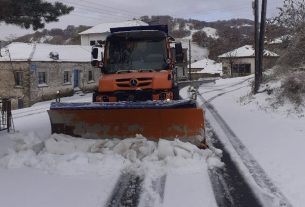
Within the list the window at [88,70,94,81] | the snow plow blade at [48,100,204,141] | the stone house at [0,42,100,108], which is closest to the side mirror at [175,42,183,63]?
the snow plow blade at [48,100,204,141]

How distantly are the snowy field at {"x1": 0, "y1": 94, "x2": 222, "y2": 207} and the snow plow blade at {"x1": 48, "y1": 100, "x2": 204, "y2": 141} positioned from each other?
0.26 m

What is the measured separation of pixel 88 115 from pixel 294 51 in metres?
10.8

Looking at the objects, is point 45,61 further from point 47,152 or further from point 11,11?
point 47,152

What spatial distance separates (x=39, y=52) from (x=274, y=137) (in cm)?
2912

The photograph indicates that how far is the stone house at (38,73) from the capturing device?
1313 inches

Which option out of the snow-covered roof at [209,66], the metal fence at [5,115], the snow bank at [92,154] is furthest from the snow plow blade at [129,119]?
the snow-covered roof at [209,66]

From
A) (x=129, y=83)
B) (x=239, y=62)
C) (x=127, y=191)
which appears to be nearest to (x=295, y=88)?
(x=129, y=83)

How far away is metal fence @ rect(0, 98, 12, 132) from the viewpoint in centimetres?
→ 1279

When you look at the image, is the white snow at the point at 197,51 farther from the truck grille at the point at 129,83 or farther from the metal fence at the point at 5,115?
the truck grille at the point at 129,83

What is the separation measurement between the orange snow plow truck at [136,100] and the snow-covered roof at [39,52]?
78.1 ft

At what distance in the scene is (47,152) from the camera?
27.2ft

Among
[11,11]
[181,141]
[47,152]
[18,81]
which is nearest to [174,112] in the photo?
[181,141]

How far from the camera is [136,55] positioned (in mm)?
10758

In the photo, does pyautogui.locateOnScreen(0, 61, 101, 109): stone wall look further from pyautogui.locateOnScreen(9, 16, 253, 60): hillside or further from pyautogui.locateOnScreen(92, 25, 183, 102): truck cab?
pyautogui.locateOnScreen(92, 25, 183, 102): truck cab
